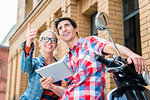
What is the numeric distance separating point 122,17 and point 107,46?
418 centimetres

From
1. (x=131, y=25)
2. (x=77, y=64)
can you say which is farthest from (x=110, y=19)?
(x=77, y=64)

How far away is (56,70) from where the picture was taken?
91.4 inches

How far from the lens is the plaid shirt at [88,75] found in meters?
2.06

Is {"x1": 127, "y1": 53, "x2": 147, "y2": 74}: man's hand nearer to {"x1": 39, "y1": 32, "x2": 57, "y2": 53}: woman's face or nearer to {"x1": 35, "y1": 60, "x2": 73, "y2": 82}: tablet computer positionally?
{"x1": 35, "y1": 60, "x2": 73, "y2": 82}: tablet computer

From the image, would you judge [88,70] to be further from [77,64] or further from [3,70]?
[3,70]

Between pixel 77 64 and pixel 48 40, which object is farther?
pixel 48 40

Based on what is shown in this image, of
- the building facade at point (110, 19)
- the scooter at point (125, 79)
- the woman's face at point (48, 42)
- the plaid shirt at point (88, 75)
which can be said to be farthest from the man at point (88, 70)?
the building facade at point (110, 19)

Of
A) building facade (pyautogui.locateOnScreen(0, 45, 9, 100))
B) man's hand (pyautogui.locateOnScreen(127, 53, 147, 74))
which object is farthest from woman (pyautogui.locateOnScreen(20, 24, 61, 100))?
building facade (pyautogui.locateOnScreen(0, 45, 9, 100))

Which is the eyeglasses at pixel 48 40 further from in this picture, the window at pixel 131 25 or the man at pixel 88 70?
the window at pixel 131 25

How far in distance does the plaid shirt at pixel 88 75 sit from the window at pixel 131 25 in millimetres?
3242

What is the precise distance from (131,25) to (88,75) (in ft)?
12.6

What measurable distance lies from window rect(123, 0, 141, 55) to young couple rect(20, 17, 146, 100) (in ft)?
9.32

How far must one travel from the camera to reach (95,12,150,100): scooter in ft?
4.83

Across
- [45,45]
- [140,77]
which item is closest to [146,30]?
Result: [45,45]
